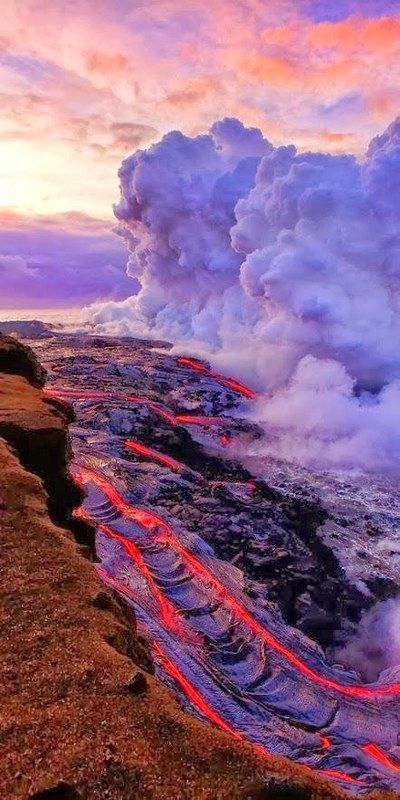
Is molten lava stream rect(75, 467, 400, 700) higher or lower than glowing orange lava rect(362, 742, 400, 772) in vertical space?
higher

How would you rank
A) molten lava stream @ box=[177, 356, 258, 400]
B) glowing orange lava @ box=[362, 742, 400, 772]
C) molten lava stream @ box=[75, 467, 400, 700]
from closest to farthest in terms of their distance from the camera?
1. glowing orange lava @ box=[362, 742, 400, 772]
2. molten lava stream @ box=[75, 467, 400, 700]
3. molten lava stream @ box=[177, 356, 258, 400]

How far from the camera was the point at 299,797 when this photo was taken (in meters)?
6.57

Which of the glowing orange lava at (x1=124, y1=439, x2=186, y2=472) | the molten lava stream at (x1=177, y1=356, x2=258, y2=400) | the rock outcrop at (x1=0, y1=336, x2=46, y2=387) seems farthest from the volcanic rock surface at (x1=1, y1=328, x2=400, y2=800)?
the molten lava stream at (x1=177, y1=356, x2=258, y2=400)

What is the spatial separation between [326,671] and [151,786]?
54.6 feet

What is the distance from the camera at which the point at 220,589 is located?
24.2 m

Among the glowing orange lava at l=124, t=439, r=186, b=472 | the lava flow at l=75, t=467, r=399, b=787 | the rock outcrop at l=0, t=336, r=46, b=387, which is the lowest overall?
the lava flow at l=75, t=467, r=399, b=787

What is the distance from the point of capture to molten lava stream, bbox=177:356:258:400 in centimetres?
6788

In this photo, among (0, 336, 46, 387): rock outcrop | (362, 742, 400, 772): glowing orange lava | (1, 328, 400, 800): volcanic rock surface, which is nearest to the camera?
(1, 328, 400, 800): volcanic rock surface

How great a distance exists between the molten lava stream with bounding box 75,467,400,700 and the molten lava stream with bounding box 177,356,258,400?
118ft

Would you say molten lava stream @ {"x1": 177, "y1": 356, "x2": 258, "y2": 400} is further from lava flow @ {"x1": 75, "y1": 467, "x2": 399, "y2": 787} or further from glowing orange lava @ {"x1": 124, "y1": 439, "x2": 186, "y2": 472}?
lava flow @ {"x1": 75, "y1": 467, "x2": 399, "y2": 787}

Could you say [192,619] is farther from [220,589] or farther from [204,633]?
[220,589]

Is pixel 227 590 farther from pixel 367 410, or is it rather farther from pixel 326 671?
pixel 367 410

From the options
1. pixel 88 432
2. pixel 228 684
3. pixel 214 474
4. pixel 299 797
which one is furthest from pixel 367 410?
pixel 299 797

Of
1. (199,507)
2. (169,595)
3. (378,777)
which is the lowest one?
(378,777)
